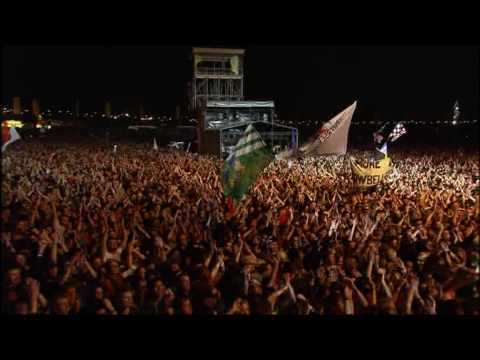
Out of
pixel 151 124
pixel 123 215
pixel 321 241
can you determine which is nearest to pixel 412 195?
pixel 321 241

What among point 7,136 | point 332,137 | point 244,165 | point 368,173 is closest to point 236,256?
point 244,165

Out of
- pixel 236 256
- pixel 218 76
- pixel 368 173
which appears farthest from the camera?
pixel 218 76

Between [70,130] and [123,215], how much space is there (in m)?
47.4

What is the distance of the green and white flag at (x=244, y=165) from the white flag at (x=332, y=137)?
4.03 m

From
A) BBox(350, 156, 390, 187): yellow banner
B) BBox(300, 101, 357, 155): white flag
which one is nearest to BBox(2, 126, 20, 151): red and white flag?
BBox(300, 101, 357, 155): white flag

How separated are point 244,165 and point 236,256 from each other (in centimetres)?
223

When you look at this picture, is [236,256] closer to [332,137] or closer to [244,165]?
[244,165]

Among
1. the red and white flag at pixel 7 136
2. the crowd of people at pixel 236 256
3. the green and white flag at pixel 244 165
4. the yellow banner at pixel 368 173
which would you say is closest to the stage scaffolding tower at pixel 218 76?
the yellow banner at pixel 368 173

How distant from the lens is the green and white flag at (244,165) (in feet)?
25.1

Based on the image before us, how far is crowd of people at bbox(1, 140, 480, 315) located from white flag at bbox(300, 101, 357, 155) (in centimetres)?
274

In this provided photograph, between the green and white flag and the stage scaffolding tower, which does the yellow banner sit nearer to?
the green and white flag

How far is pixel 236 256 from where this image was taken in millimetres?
5918

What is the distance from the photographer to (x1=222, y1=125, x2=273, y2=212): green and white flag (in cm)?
766

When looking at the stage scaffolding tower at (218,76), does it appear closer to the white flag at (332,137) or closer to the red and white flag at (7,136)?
the white flag at (332,137)
